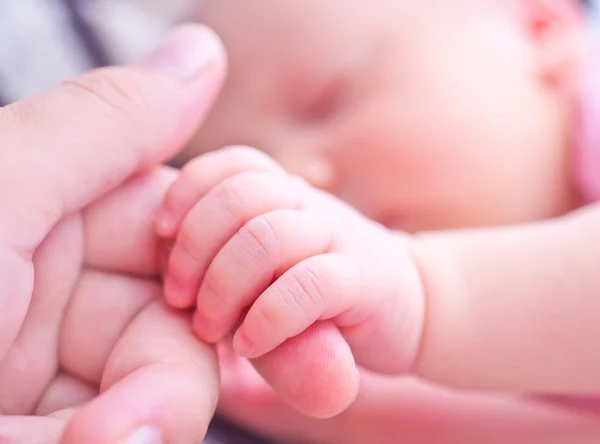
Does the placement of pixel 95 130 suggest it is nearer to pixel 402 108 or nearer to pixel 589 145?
pixel 402 108

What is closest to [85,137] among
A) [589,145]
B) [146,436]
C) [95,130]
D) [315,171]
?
[95,130]

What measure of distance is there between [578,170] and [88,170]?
1.85 feet

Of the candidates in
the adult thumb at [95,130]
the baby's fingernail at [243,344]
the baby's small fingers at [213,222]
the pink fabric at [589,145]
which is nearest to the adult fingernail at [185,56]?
the adult thumb at [95,130]

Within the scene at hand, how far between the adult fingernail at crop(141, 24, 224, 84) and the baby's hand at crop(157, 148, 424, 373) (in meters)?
0.08

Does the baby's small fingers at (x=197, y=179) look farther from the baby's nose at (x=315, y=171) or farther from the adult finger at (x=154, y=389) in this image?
the baby's nose at (x=315, y=171)

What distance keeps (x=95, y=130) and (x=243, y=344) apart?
0.61 ft

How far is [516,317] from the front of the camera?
0.58m

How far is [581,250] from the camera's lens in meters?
0.59

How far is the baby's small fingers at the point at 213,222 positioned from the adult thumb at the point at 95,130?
77 millimetres

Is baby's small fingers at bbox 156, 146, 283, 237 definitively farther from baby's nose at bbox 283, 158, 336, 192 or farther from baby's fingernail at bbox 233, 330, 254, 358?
baby's nose at bbox 283, 158, 336, 192

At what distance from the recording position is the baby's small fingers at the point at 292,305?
0.43 meters

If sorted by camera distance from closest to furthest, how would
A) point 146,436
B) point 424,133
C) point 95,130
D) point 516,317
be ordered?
point 146,436 → point 95,130 → point 516,317 → point 424,133

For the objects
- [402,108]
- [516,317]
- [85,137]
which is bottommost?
[516,317]

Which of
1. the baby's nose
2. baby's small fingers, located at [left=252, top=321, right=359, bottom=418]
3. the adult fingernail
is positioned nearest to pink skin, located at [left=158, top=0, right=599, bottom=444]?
the baby's nose
